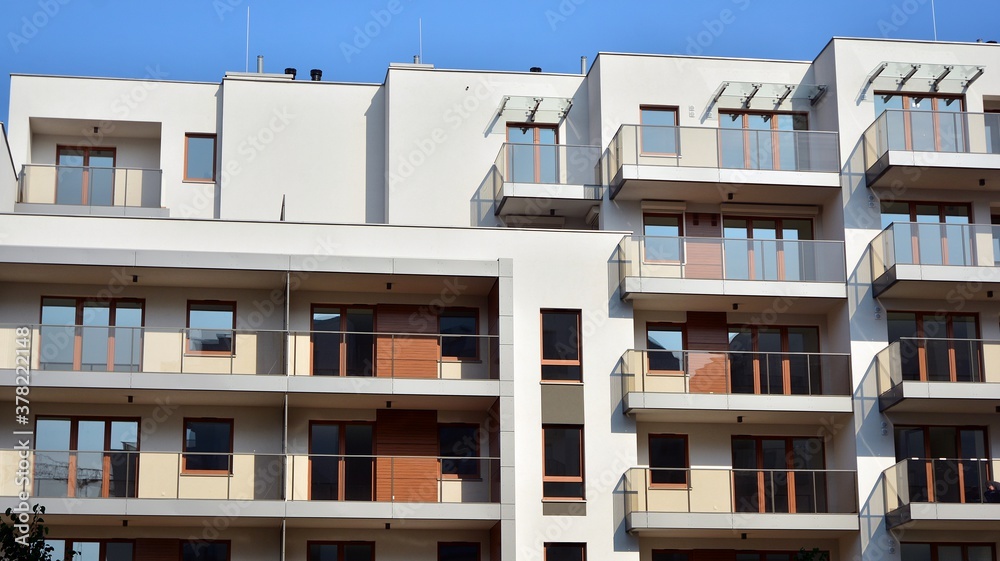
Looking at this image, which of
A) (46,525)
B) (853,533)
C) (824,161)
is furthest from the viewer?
(824,161)

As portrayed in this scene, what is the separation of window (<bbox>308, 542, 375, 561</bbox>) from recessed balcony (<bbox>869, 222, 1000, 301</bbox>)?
12.4m

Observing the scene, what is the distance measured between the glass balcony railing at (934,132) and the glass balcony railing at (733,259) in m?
2.52

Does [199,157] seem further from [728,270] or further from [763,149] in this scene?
[763,149]

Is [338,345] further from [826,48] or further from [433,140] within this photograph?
[826,48]

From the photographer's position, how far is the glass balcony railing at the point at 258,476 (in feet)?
91.5

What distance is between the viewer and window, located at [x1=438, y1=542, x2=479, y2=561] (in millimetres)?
29562

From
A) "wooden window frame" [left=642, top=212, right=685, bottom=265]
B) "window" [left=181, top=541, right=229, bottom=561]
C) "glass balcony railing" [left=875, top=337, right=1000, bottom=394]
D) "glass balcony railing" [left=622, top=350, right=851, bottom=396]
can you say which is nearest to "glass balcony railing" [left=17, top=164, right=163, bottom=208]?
"window" [left=181, top=541, right=229, bottom=561]

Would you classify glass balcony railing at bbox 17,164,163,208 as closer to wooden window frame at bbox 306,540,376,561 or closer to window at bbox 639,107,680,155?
wooden window frame at bbox 306,540,376,561

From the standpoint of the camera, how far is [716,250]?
31.4 meters

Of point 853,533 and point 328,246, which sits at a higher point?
point 328,246

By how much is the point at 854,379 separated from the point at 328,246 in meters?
11.6

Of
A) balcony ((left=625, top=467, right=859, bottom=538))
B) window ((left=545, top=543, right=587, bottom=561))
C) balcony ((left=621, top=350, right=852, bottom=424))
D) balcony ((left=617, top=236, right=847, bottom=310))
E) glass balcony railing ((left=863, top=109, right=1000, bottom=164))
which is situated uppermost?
glass balcony railing ((left=863, top=109, right=1000, bottom=164))

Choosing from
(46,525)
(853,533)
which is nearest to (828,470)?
(853,533)

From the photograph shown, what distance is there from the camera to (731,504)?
29531 mm
